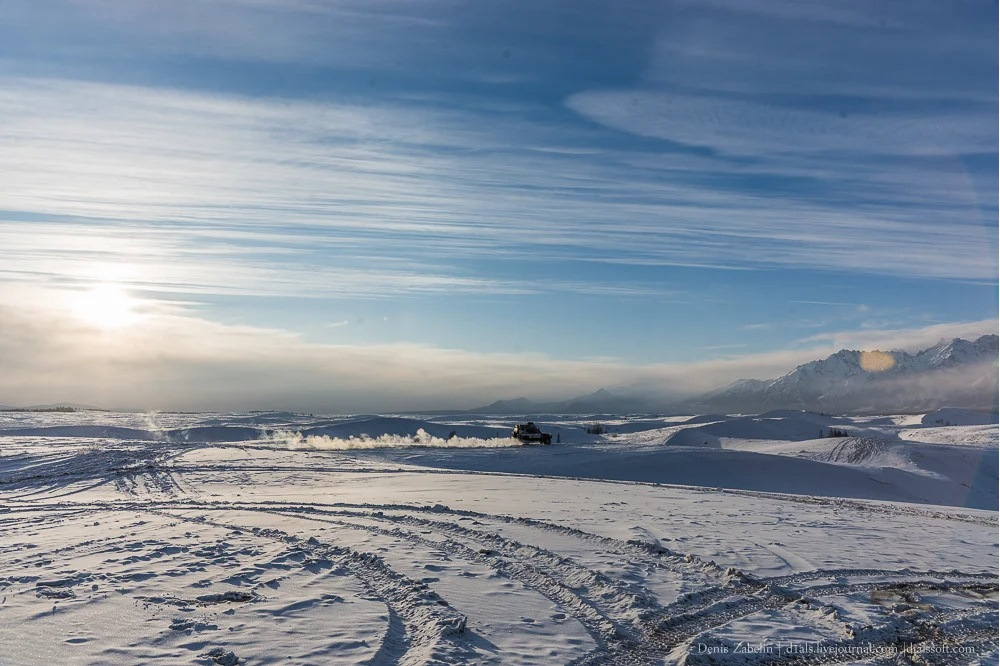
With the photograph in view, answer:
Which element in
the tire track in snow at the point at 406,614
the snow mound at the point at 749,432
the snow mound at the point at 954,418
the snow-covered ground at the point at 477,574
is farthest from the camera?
the snow mound at the point at 954,418

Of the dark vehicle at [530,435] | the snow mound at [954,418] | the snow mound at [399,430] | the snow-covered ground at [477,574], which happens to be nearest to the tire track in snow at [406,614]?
the snow-covered ground at [477,574]

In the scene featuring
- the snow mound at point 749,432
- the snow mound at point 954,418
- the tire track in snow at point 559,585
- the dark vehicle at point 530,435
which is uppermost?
the tire track in snow at point 559,585

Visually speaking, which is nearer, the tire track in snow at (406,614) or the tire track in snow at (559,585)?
the tire track in snow at (406,614)

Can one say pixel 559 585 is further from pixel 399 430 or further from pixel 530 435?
pixel 399 430

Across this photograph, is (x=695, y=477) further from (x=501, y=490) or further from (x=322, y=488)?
(x=322, y=488)

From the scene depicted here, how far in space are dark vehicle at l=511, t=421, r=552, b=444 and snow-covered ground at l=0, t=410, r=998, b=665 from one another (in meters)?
23.5

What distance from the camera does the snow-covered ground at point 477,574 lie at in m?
8.00

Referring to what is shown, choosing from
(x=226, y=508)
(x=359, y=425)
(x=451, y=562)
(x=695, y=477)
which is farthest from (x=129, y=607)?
(x=359, y=425)

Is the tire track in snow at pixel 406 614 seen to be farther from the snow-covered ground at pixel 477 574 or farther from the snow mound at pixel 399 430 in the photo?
the snow mound at pixel 399 430

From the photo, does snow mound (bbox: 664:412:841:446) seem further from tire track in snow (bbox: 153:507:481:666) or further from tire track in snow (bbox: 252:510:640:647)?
tire track in snow (bbox: 153:507:481:666)

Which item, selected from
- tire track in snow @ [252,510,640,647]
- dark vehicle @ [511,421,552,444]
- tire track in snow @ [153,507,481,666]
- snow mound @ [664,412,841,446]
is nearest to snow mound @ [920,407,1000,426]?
snow mound @ [664,412,841,446]

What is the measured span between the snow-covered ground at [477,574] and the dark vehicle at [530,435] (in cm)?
2352

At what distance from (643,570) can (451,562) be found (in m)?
3.20

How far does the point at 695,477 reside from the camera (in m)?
30.0
